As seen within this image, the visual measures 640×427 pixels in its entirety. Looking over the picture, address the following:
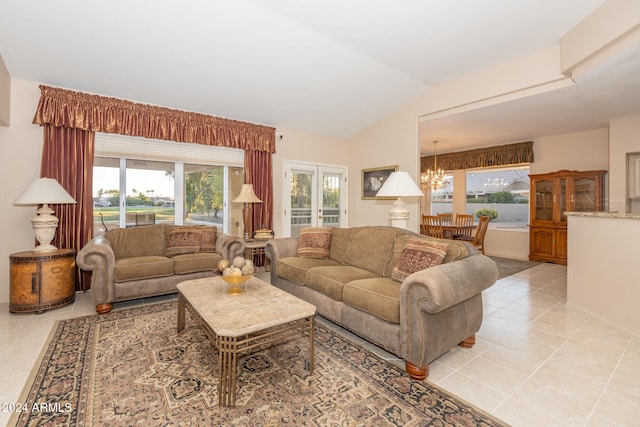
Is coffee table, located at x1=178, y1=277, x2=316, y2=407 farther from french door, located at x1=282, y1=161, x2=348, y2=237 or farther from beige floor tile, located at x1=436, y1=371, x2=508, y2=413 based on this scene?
french door, located at x1=282, y1=161, x2=348, y2=237

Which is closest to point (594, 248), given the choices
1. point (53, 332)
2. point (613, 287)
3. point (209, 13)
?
point (613, 287)

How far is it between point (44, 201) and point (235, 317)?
2.83m

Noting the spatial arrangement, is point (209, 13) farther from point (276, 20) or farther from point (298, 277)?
point (298, 277)

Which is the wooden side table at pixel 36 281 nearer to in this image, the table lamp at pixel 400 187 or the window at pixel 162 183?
the window at pixel 162 183

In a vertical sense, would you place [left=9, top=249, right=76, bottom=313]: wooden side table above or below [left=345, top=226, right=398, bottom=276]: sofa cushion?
below

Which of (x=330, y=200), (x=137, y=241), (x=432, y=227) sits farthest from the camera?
(x=330, y=200)

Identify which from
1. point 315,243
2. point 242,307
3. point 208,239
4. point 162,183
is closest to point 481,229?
point 315,243

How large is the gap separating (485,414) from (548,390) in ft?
1.95

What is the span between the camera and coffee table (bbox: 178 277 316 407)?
5.74 ft

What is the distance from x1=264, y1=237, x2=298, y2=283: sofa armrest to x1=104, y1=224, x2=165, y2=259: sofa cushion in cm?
153

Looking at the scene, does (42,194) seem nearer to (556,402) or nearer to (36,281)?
(36,281)

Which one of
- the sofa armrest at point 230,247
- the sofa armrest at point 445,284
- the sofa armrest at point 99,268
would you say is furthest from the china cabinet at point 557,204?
the sofa armrest at point 99,268

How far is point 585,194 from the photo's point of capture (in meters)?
5.68

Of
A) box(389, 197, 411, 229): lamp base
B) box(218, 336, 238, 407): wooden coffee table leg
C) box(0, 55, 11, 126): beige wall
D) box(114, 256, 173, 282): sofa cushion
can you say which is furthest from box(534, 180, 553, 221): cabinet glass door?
box(0, 55, 11, 126): beige wall
